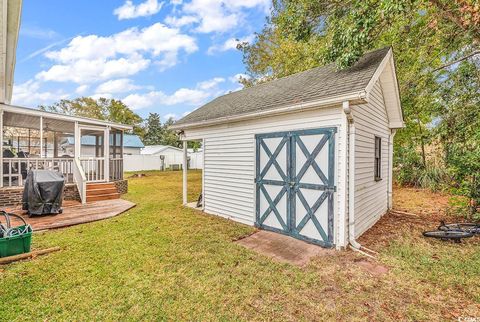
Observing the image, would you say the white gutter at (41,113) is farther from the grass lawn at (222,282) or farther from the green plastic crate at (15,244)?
the green plastic crate at (15,244)

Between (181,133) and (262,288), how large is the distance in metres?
6.39

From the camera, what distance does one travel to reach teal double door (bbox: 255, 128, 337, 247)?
4504mm

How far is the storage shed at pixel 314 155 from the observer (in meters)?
4.38

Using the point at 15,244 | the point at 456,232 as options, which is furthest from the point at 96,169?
the point at 456,232

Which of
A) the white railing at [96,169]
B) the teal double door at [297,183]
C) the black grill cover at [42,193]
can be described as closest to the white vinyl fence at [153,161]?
the white railing at [96,169]

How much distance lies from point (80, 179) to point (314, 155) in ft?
28.2

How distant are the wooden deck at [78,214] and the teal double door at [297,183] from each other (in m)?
4.73

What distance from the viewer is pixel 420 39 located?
25.2ft

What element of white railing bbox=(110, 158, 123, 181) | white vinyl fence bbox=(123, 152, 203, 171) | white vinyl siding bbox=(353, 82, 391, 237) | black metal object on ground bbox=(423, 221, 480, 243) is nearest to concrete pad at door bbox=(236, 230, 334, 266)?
white vinyl siding bbox=(353, 82, 391, 237)

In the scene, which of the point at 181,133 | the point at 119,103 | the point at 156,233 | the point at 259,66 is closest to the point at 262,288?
the point at 156,233

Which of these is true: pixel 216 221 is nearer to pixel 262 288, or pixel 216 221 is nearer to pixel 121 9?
pixel 262 288

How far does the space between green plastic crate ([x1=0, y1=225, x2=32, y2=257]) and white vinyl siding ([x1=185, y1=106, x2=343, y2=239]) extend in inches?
169

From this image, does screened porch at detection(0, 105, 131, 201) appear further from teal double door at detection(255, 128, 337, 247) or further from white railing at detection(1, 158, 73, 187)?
teal double door at detection(255, 128, 337, 247)

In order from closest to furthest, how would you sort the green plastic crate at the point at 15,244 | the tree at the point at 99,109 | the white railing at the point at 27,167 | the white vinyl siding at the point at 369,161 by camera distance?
the green plastic crate at the point at 15,244 → the white vinyl siding at the point at 369,161 → the white railing at the point at 27,167 → the tree at the point at 99,109
